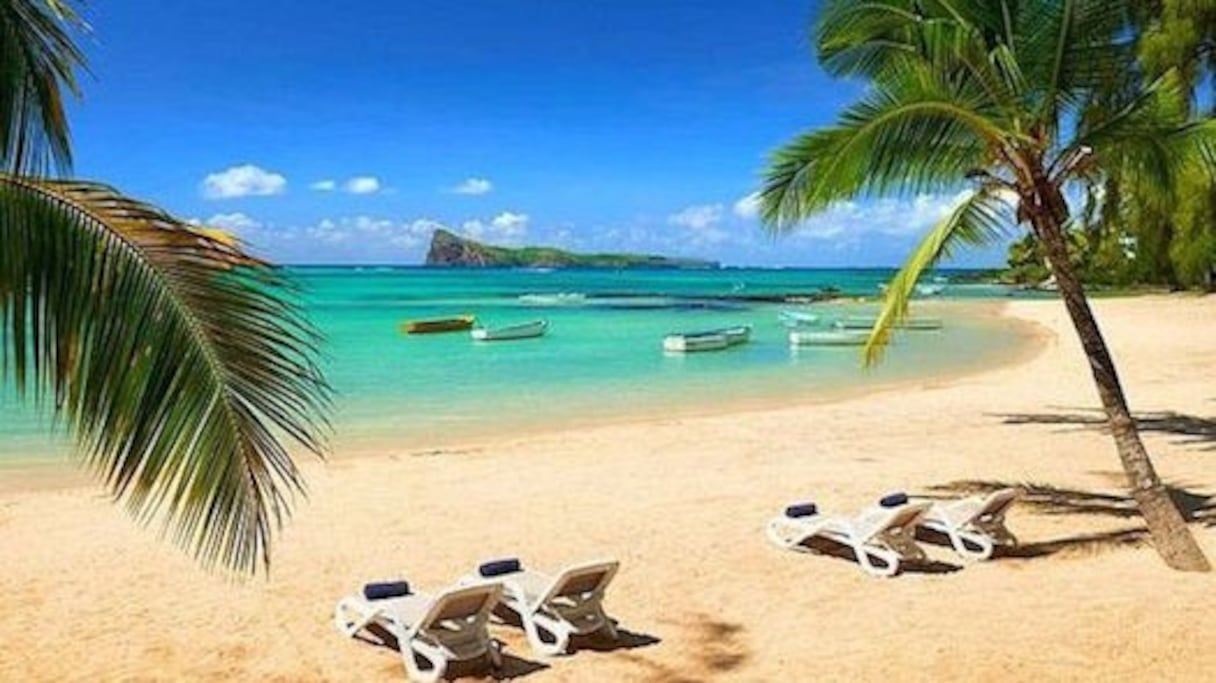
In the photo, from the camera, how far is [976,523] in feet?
25.4

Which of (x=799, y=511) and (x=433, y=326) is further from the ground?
(x=799, y=511)

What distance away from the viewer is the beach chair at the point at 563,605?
5.95 metres

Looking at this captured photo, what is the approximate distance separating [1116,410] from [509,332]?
2949cm

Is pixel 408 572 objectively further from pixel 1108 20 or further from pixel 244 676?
pixel 1108 20

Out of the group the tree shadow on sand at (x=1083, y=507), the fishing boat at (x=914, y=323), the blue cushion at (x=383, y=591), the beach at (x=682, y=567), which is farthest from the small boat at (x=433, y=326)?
the blue cushion at (x=383, y=591)

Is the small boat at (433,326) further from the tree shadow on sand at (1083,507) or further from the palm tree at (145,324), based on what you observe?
the palm tree at (145,324)

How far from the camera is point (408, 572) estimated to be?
25.4 ft

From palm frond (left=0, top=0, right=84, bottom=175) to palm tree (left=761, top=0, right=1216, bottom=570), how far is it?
4929 millimetres

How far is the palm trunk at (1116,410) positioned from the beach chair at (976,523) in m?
0.82

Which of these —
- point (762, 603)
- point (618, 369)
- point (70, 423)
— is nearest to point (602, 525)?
point (762, 603)

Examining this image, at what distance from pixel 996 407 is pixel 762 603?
1066 cm

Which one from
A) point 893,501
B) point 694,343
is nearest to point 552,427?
point 893,501

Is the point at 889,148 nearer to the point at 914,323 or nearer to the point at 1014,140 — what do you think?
the point at 1014,140

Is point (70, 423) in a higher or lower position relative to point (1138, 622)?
higher
